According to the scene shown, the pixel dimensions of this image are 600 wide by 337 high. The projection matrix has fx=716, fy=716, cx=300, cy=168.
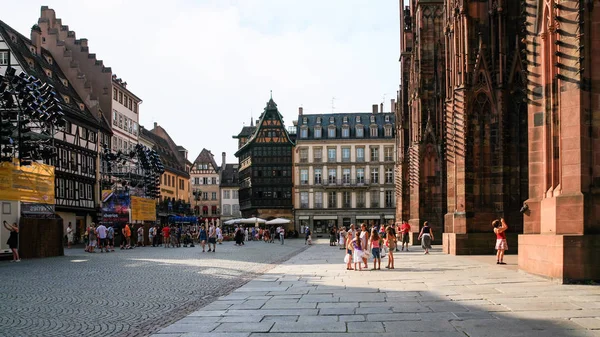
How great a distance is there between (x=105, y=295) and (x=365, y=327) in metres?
7.36

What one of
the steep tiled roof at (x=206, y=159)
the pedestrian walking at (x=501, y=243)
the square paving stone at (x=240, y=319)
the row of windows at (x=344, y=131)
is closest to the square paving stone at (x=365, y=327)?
the square paving stone at (x=240, y=319)

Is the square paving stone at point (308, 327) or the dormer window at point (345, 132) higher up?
the dormer window at point (345, 132)

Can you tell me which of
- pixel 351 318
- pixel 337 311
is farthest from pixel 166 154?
pixel 351 318

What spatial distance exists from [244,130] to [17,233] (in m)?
85.8

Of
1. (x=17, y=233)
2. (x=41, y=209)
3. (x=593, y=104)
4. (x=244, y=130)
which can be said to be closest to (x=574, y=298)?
(x=593, y=104)

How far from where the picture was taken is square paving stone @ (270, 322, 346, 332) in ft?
32.6

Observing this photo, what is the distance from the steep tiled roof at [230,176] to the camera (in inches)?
4904

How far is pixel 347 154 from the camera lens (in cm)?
9888

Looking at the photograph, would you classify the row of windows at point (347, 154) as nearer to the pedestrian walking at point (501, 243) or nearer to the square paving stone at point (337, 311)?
the pedestrian walking at point (501, 243)

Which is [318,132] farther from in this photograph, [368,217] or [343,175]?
[368,217]

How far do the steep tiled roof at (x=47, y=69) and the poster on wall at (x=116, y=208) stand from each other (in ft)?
43.7

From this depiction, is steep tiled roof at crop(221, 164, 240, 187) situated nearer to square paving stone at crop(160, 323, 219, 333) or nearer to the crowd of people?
→ the crowd of people

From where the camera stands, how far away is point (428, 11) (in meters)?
39.8

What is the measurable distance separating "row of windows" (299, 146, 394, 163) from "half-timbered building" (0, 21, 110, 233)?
37310mm
